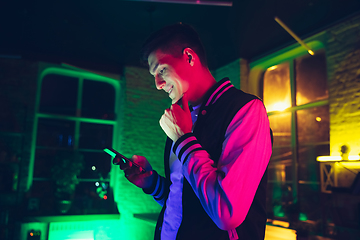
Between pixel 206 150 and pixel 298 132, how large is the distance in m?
4.58

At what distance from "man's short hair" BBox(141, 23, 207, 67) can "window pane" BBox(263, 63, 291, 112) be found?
4501 mm

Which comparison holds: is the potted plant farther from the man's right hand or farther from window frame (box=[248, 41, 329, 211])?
the man's right hand

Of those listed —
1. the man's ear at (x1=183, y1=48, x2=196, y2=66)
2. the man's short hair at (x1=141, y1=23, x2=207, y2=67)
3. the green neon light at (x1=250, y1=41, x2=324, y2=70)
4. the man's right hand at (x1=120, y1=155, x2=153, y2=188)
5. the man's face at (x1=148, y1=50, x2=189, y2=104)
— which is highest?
the green neon light at (x1=250, y1=41, x2=324, y2=70)

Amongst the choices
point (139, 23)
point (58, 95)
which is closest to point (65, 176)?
point (58, 95)

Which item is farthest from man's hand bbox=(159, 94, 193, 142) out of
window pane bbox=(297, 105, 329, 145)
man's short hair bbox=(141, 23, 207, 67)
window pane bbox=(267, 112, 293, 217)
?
window pane bbox=(267, 112, 293, 217)

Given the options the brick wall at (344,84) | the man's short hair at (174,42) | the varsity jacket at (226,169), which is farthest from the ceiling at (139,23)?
the varsity jacket at (226,169)

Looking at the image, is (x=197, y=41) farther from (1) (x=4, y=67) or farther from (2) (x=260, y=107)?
(1) (x=4, y=67)

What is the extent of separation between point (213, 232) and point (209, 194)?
19 centimetres

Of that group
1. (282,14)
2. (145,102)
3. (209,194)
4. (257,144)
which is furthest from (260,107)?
(145,102)

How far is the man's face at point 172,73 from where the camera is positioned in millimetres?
1254

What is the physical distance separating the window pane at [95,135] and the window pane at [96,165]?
176mm

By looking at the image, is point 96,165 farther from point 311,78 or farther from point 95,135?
point 311,78

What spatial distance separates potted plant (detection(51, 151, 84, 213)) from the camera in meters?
5.40

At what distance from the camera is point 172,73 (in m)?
1.25
